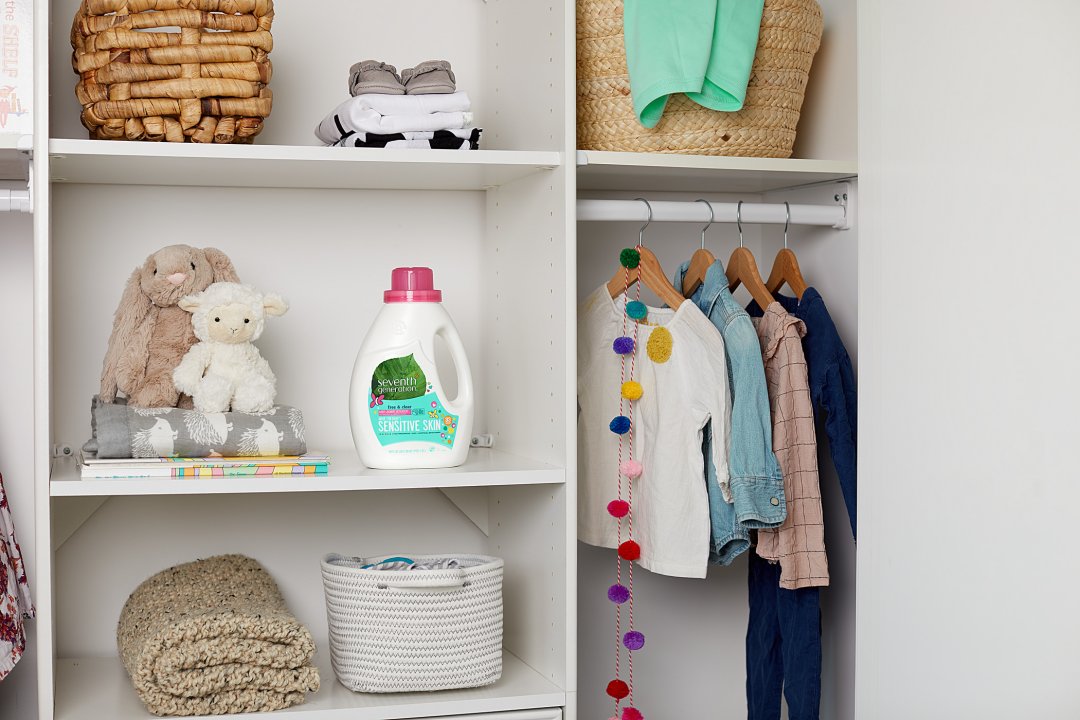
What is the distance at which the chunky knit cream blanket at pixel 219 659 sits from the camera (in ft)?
4.49

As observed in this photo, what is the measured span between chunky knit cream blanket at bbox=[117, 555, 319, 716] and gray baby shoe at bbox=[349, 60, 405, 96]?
744mm

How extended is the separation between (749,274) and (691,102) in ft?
0.97

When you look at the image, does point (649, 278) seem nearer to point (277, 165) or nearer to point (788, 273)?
point (788, 273)

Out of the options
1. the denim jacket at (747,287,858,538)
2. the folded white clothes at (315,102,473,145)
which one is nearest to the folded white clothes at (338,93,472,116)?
the folded white clothes at (315,102,473,145)

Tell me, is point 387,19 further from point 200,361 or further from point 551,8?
point 200,361

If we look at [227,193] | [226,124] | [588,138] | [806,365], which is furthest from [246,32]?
[806,365]

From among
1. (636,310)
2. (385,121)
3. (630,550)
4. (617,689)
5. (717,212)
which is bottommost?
(617,689)

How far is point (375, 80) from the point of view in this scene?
155cm

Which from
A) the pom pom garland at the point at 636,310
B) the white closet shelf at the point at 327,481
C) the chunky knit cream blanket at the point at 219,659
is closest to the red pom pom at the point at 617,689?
the white closet shelf at the point at 327,481

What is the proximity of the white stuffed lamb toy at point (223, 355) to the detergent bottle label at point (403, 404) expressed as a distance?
170 millimetres

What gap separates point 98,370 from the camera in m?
1.72

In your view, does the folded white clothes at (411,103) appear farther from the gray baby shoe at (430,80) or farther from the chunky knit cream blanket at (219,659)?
the chunky knit cream blanket at (219,659)

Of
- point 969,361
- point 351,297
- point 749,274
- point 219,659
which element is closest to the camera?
point 969,361

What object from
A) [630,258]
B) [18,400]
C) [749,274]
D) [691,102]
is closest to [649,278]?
[630,258]
